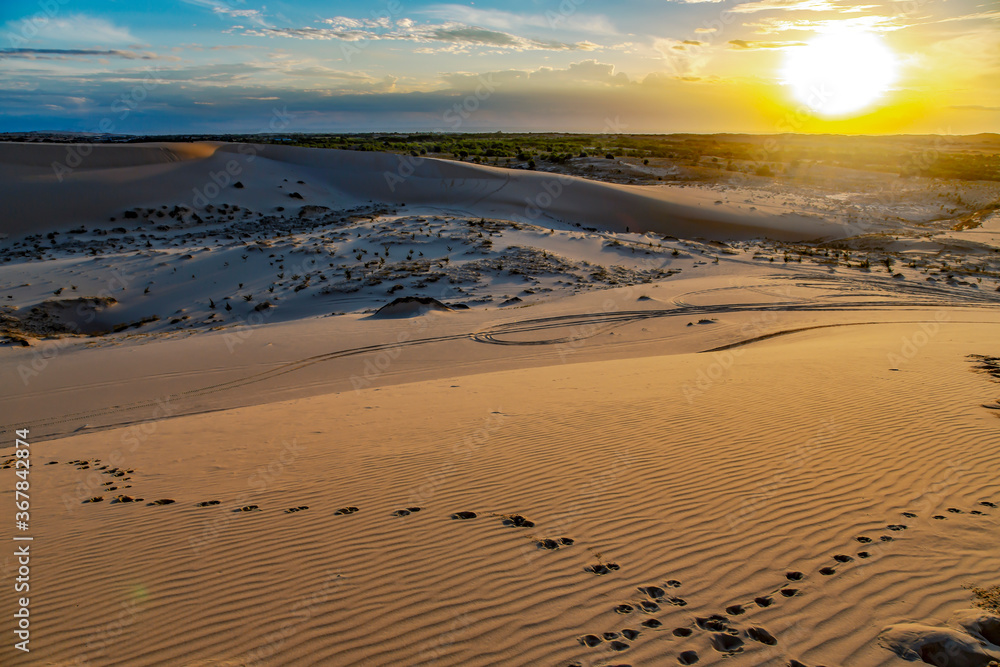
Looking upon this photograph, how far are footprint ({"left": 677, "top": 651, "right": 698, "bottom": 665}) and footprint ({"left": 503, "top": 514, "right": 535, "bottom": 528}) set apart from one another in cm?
167

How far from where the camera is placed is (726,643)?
3324 millimetres

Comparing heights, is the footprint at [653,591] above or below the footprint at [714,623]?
below

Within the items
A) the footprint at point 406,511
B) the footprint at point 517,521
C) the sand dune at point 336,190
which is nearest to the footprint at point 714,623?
the footprint at point 517,521

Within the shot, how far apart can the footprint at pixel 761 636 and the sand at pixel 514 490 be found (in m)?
0.05

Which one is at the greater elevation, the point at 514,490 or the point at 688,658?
the point at 688,658

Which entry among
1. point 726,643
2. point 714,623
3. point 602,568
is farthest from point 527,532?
point 726,643

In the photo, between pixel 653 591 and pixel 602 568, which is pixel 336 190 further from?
pixel 653 591

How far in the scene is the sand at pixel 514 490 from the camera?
3.49m

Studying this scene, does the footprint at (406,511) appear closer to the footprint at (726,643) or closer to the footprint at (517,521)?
the footprint at (517,521)

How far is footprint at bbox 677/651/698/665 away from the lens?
3.19 m

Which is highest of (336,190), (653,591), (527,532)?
(336,190)

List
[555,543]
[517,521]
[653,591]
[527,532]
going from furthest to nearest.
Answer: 1. [517,521]
2. [527,532]
3. [555,543]
4. [653,591]

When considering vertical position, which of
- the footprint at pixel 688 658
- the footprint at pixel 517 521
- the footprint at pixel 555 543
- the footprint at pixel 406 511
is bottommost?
the footprint at pixel 406 511

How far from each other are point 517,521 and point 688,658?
6.07 feet
